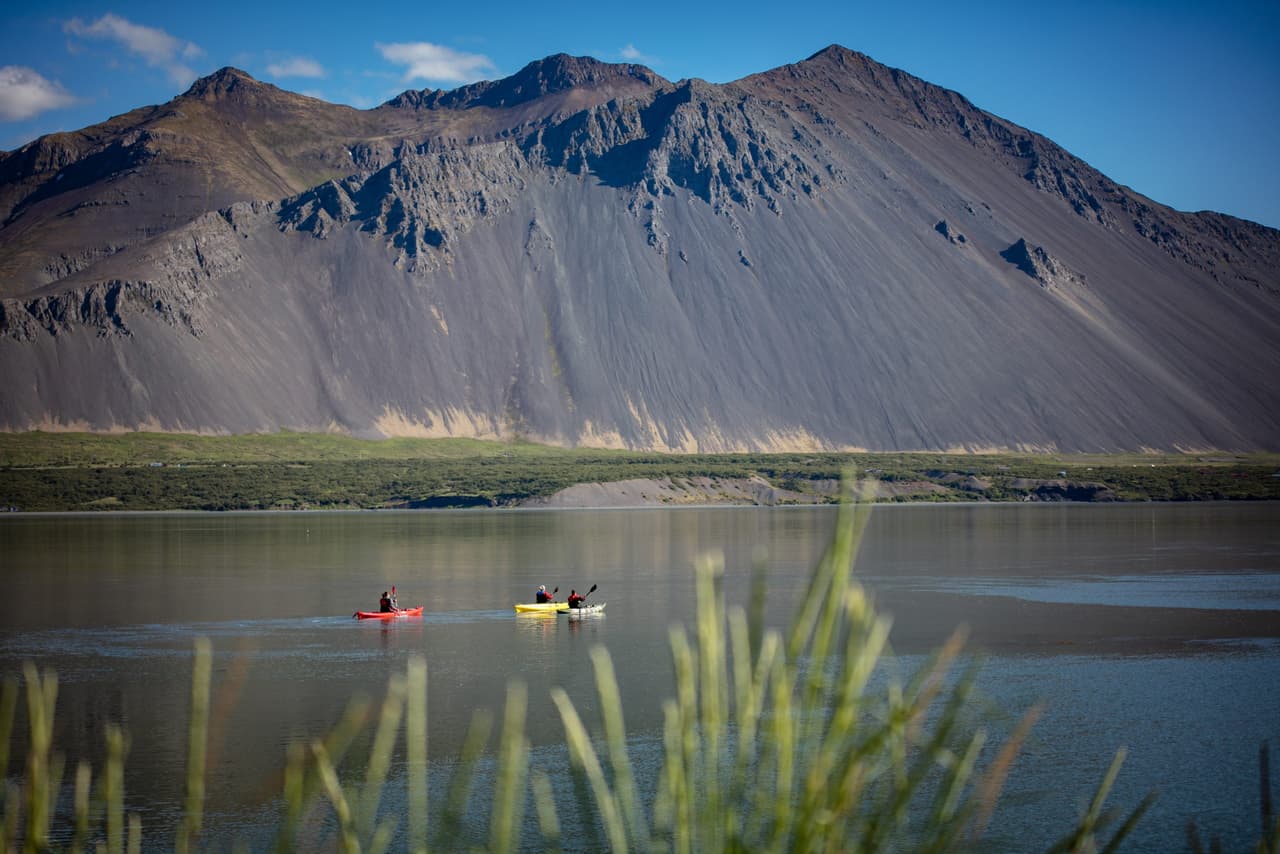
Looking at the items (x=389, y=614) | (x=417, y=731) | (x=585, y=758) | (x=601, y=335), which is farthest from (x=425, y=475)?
(x=417, y=731)

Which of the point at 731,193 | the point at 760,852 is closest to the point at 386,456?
the point at 731,193

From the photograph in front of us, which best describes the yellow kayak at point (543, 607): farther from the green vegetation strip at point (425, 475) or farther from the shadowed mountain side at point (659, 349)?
the shadowed mountain side at point (659, 349)

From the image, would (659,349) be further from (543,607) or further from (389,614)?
(389,614)

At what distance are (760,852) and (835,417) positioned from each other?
168689 millimetres

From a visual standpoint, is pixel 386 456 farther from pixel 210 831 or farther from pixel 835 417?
pixel 210 831

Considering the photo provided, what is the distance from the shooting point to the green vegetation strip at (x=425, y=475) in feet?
412

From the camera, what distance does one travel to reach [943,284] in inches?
7480

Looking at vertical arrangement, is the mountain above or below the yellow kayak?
above

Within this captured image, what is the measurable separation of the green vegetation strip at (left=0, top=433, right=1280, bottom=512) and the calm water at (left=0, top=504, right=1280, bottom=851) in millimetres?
43709

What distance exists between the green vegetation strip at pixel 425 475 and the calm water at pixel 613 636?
4371cm

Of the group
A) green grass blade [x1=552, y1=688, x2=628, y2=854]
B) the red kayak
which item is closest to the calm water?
the red kayak

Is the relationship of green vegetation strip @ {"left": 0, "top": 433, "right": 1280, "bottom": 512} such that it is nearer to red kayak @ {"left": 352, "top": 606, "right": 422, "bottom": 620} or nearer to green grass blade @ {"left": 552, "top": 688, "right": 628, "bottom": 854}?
red kayak @ {"left": 352, "top": 606, "right": 422, "bottom": 620}

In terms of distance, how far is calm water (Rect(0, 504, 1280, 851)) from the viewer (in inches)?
897

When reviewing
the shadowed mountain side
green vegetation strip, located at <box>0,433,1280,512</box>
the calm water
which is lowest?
the calm water
